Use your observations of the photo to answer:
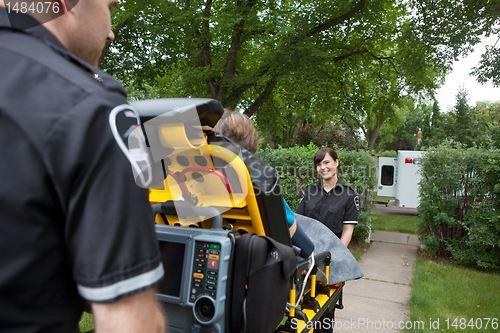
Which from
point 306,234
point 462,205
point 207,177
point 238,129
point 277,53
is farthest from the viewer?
point 277,53

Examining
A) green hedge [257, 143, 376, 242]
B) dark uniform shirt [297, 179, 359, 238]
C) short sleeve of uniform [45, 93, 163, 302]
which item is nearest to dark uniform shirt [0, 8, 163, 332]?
short sleeve of uniform [45, 93, 163, 302]

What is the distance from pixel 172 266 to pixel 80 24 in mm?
1169

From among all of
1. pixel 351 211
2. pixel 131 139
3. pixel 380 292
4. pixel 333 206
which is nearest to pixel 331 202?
pixel 333 206

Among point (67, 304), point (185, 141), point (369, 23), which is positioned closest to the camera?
point (67, 304)

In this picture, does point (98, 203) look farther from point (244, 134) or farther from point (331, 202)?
point (331, 202)

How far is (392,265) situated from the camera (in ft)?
22.6

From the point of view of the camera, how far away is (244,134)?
224cm

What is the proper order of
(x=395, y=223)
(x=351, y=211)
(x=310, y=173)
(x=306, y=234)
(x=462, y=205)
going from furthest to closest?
(x=395, y=223) → (x=310, y=173) → (x=462, y=205) → (x=351, y=211) → (x=306, y=234)

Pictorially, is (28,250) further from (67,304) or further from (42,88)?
(42,88)

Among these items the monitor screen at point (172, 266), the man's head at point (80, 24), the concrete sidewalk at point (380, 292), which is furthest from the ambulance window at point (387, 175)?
the man's head at point (80, 24)

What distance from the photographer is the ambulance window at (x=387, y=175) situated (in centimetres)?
1343

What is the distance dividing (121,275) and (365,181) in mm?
7816

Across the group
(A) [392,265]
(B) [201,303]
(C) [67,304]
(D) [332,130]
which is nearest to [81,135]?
(C) [67,304]

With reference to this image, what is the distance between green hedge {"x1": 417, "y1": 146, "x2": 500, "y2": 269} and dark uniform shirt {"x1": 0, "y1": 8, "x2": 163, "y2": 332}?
7310 mm
